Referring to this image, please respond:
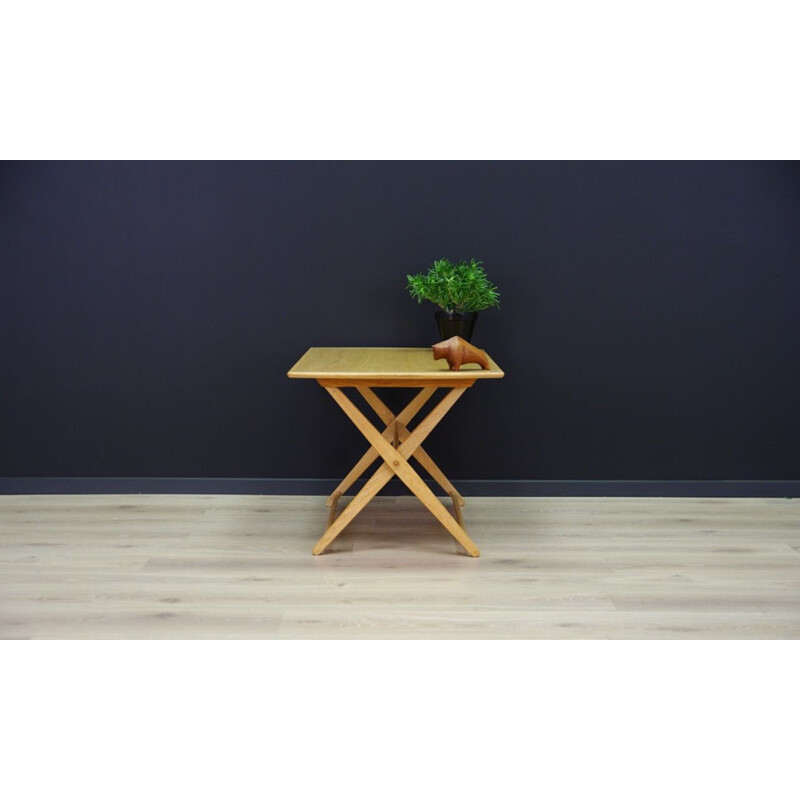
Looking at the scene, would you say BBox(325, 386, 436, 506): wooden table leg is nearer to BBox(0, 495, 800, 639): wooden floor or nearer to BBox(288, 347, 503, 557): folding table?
BBox(288, 347, 503, 557): folding table

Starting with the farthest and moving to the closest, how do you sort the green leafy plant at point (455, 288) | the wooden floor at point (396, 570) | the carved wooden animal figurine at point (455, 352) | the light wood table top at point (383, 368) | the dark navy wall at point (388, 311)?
the dark navy wall at point (388, 311), the green leafy plant at point (455, 288), the carved wooden animal figurine at point (455, 352), the light wood table top at point (383, 368), the wooden floor at point (396, 570)

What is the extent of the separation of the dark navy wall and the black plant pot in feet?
1.22

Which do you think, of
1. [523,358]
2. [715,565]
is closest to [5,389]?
[523,358]

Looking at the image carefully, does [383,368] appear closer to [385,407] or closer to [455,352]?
[455,352]

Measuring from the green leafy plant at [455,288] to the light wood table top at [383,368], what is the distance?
0.83 ft

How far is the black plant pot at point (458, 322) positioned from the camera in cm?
407

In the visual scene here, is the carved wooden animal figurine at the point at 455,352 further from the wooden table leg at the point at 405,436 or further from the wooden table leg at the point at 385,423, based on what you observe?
the wooden table leg at the point at 405,436

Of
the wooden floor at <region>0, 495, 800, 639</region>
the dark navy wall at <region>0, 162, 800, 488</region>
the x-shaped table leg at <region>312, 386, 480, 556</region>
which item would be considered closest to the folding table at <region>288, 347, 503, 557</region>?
the x-shaped table leg at <region>312, 386, 480, 556</region>

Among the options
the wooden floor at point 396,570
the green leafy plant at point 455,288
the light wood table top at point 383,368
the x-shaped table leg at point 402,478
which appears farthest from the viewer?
the green leafy plant at point 455,288

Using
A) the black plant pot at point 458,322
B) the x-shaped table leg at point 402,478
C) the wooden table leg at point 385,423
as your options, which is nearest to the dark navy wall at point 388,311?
the wooden table leg at point 385,423

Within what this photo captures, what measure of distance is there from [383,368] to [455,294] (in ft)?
1.95

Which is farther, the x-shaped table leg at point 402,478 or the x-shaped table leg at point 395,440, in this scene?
the x-shaped table leg at point 395,440

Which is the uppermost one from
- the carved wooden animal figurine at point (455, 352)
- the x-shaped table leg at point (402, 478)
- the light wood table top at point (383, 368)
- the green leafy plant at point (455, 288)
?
the green leafy plant at point (455, 288)

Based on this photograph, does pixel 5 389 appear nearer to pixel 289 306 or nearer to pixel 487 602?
pixel 289 306
